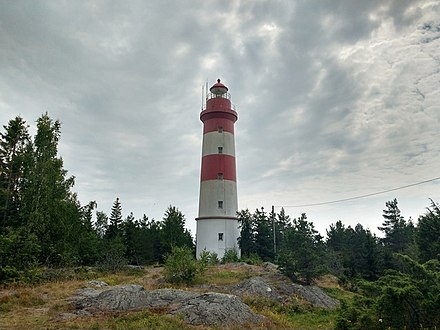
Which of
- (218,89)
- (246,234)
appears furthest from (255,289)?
(218,89)

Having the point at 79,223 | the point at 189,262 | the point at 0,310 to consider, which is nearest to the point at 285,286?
the point at 189,262

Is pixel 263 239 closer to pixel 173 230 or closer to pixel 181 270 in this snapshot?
pixel 173 230

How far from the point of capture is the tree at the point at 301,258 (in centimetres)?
1753

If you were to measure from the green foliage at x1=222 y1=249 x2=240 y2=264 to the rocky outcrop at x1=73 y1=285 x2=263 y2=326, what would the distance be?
11712mm

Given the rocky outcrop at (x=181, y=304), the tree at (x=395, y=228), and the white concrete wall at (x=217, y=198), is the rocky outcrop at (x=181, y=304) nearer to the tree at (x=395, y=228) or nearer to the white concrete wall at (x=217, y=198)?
the white concrete wall at (x=217, y=198)

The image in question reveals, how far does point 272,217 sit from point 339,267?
27.8ft

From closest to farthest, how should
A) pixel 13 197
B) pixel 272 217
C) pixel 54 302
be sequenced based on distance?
pixel 54 302 → pixel 13 197 → pixel 272 217

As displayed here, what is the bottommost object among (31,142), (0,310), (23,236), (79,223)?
(0,310)

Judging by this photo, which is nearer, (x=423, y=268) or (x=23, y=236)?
(x=423, y=268)

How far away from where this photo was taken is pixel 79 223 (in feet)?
81.6

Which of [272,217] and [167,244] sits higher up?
[272,217]

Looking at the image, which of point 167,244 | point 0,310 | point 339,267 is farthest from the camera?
point 167,244

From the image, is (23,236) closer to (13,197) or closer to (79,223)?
(13,197)

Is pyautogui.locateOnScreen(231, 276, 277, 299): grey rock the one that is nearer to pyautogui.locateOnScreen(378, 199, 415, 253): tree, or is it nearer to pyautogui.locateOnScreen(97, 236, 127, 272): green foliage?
pyautogui.locateOnScreen(97, 236, 127, 272): green foliage
